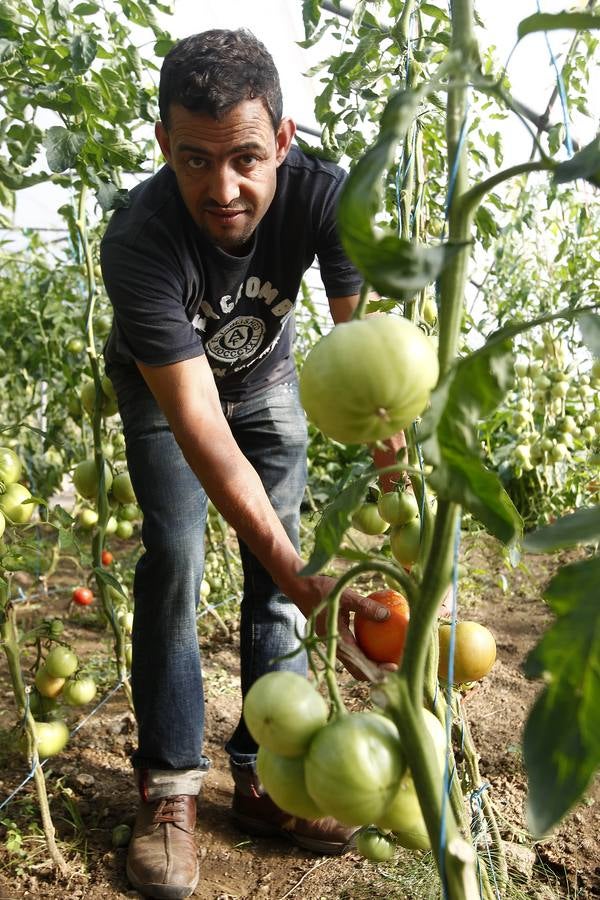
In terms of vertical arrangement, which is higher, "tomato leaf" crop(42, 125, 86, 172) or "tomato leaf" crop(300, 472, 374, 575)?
"tomato leaf" crop(42, 125, 86, 172)

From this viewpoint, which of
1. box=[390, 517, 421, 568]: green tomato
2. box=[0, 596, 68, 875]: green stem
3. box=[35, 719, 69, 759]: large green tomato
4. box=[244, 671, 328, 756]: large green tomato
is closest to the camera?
box=[244, 671, 328, 756]: large green tomato

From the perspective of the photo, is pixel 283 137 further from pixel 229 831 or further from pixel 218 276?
pixel 229 831

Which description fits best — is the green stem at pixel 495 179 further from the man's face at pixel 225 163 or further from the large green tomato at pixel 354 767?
the man's face at pixel 225 163

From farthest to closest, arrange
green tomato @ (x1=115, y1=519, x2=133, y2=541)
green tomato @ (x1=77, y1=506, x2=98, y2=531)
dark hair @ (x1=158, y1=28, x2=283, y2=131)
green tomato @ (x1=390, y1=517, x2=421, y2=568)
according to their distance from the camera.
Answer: green tomato @ (x1=115, y1=519, x2=133, y2=541)
green tomato @ (x1=77, y1=506, x2=98, y2=531)
dark hair @ (x1=158, y1=28, x2=283, y2=131)
green tomato @ (x1=390, y1=517, x2=421, y2=568)

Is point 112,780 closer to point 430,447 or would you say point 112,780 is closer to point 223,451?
point 223,451

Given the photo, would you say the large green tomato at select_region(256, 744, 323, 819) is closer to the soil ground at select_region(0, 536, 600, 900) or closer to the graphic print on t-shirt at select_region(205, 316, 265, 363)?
the soil ground at select_region(0, 536, 600, 900)

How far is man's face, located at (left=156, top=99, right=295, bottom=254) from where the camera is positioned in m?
1.34

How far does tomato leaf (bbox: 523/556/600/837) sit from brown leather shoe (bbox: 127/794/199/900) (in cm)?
127

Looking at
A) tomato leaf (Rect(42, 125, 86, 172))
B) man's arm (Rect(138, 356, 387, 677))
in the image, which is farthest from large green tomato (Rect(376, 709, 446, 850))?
tomato leaf (Rect(42, 125, 86, 172))

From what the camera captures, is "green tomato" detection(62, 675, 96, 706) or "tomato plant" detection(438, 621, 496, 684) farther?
"green tomato" detection(62, 675, 96, 706)

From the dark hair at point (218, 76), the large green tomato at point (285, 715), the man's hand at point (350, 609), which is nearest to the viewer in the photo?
the large green tomato at point (285, 715)

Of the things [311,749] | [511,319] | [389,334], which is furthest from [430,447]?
[511,319]

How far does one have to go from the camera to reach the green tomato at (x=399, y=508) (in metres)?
1.13

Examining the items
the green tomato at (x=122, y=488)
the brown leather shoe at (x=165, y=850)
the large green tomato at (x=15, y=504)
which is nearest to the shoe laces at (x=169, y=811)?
the brown leather shoe at (x=165, y=850)
